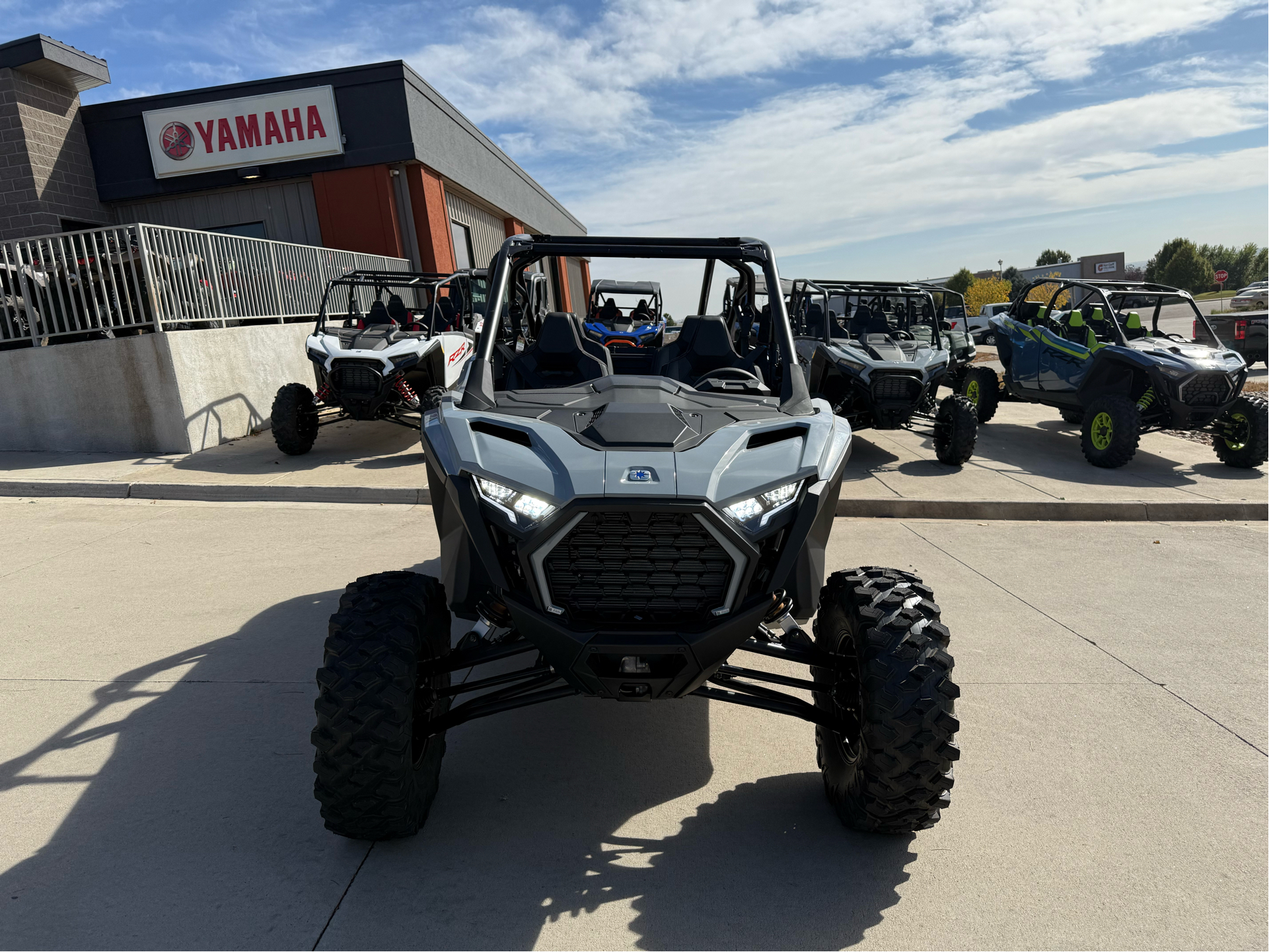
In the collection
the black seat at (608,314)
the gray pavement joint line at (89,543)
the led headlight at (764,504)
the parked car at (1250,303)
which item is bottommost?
the gray pavement joint line at (89,543)

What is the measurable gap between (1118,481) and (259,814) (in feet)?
27.9

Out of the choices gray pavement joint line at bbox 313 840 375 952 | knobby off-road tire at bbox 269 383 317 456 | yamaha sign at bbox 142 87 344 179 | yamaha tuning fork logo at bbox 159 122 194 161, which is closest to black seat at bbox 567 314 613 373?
gray pavement joint line at bbox 313 840 375 952

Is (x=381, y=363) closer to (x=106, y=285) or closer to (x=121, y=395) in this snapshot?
(x=121, y=395)

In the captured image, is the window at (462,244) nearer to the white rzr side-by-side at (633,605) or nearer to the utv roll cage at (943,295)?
the utv roll cage at (943,295)

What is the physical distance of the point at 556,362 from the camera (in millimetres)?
3934

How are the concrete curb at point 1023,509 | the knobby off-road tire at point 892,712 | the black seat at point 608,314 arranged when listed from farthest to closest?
1. the black seat at point 608,314
2. the concrete curb at point 1023,509
3. the knobby off-road tire at point 892,712

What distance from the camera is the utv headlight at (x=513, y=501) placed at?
7.83 ft

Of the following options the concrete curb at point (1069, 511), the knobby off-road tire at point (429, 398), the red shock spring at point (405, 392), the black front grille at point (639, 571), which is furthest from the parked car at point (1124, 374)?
the black front grille at point (639, 571)

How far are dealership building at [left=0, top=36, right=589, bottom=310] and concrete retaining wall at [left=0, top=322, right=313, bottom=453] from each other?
281 inches

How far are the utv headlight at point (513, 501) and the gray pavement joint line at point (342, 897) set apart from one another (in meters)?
1.22

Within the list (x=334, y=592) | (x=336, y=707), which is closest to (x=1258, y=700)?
(x=336, y=707)

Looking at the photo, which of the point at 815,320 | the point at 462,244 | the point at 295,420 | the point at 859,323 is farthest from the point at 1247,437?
the point at 462,244

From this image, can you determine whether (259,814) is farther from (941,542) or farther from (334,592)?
(941,542)

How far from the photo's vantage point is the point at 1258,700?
3695 millimetres
